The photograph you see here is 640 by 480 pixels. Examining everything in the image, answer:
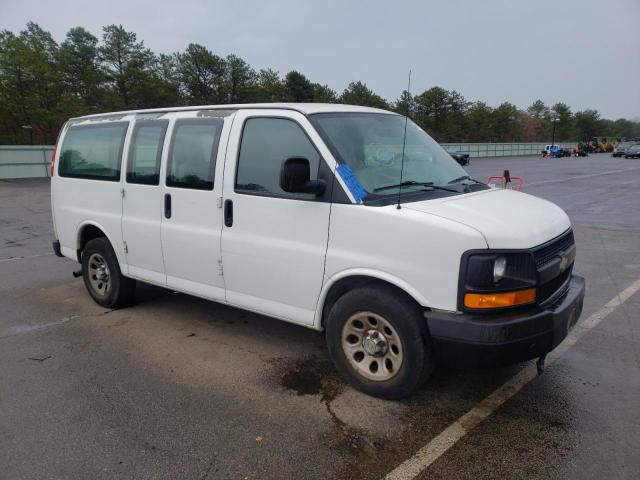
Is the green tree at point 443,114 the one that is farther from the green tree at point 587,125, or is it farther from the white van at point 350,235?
the white van at point 350,235

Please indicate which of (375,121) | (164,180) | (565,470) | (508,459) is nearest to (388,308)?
(508,459)

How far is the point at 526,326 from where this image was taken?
122 inches

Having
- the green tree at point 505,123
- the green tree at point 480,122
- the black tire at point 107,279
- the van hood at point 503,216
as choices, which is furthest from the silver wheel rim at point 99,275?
the green tree at point 505,123

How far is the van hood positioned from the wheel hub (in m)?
0.91

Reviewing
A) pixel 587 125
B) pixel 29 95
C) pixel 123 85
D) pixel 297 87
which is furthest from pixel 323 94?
pixel 587 125

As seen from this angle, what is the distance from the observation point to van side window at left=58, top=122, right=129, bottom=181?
A: 5266 millimetres

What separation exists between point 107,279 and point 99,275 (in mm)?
137

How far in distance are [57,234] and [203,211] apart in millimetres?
2923

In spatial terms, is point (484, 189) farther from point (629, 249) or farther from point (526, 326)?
point (629, 249)

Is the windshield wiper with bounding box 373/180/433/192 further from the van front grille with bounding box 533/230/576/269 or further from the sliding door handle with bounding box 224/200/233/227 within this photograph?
the sliding door handle with bounding box 224/200/233/227

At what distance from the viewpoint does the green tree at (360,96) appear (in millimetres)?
61706

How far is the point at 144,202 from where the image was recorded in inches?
194

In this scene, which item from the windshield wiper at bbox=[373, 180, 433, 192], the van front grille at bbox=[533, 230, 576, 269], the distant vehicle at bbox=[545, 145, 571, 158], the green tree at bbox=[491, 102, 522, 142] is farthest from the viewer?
the green tree at bbox=[491, 102, 522, 142]

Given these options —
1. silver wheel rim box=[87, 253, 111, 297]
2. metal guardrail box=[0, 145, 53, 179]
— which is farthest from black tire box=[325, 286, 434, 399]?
metal guardrail box=[0, 145, 53, 179]
